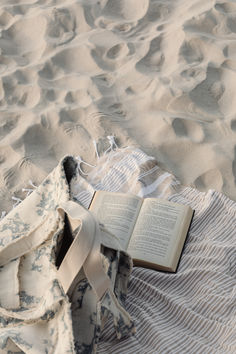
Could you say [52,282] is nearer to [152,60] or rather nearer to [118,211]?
[118,211]

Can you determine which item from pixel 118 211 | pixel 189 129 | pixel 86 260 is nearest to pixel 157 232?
pixel 118 211

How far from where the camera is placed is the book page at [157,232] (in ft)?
6.03

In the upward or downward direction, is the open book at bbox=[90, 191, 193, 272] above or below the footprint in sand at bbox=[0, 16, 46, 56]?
below

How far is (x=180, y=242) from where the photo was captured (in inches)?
73.4

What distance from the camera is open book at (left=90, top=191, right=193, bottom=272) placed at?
1835 millimetres

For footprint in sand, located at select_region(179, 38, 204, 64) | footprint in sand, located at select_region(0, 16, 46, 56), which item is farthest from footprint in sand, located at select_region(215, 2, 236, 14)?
footprint in sand, located at select_region(0, 16, 46, 56)

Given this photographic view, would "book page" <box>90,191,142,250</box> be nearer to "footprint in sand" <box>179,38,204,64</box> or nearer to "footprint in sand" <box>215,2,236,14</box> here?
"footprint in sand" <box>179,38,204,64</box>

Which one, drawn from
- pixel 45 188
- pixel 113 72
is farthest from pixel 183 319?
pixel 113 72

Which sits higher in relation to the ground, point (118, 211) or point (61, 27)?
point (61, 27)

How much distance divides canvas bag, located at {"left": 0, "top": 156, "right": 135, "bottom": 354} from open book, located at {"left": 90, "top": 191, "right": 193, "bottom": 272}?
0.21 m

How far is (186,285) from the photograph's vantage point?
1.80m

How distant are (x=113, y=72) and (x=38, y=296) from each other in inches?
56.5

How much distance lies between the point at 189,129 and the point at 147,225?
24.5 inches

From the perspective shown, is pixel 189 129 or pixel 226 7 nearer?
Result: pixel 189 129
